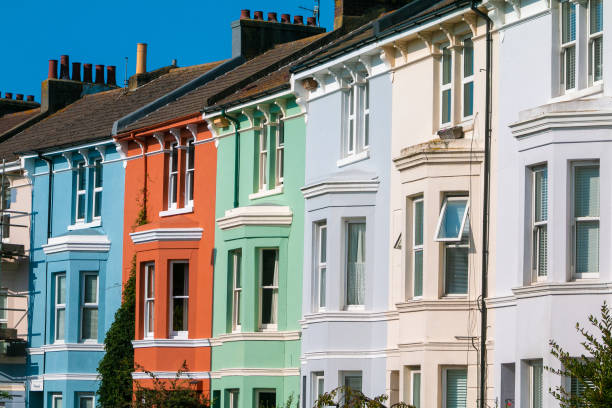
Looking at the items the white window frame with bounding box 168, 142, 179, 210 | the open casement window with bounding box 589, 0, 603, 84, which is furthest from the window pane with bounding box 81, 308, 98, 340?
the open casement window with bounding box 589, 0, 603, 84

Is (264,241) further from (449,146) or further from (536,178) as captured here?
(536,178)

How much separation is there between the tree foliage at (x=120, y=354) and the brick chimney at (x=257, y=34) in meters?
7.24

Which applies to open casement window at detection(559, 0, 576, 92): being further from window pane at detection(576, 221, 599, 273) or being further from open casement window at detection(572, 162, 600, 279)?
window pane at detection(576, 221, 599, 273)

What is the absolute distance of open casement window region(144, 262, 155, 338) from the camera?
39219mm

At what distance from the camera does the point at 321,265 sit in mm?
32562

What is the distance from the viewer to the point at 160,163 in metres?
40.7

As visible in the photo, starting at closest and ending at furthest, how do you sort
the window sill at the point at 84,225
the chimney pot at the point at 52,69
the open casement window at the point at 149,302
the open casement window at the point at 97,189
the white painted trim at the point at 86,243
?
1. the open casement window at the point at 149,302
2. the white painted trim at the point at 86,243
3. the window sill at the point at 84,225
4. the open casement window at the point at 97,189
5. the chimney pot at the point at 52,69

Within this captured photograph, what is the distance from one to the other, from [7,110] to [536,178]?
119 ft

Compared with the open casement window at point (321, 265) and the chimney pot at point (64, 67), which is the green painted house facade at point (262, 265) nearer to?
the open casement window at point (321, 265)

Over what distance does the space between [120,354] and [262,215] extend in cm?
786

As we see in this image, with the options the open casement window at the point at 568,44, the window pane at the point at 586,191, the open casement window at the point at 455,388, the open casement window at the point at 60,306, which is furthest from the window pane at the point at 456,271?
the open casement window at the point at 60,306

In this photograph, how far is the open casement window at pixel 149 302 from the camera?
39219mm

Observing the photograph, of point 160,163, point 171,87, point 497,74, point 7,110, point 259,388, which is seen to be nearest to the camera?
point 497,74

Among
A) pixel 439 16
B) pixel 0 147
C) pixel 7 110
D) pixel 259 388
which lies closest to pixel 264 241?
pixel 259 388
